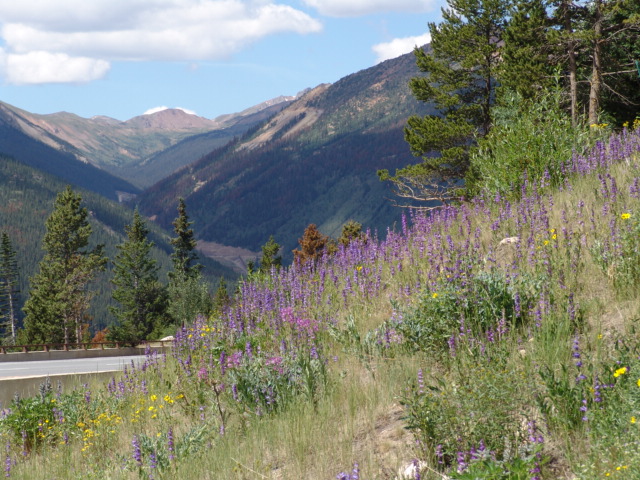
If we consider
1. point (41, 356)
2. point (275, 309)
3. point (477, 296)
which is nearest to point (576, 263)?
point (477, 296)

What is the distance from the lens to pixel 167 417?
22.4ft

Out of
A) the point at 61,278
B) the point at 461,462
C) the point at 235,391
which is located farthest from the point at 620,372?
the point at 61,278

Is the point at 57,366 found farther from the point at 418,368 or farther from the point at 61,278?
the point at 61,278

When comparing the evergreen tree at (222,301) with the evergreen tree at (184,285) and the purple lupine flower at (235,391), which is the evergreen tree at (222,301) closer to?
the evergreen tree at (184,285)

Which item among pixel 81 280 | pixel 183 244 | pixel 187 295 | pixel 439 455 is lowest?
pixel 81 280

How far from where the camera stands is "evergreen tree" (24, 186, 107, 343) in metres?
61.0

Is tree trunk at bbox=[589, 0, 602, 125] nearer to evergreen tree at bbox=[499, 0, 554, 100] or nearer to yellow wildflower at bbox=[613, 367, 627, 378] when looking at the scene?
evergreen tree at bbox=[499, 0, 554, 100]

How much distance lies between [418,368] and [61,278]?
211 feet

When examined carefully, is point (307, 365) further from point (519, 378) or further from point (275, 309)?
point (275, 309)

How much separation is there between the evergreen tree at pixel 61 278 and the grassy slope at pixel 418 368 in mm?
56353

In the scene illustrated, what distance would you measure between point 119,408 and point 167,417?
164cm

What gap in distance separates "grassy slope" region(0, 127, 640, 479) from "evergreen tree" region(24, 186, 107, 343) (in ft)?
185

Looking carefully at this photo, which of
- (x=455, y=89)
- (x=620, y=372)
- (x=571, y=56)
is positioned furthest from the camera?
(x=455, y=89)

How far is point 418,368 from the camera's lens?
5.15 m
